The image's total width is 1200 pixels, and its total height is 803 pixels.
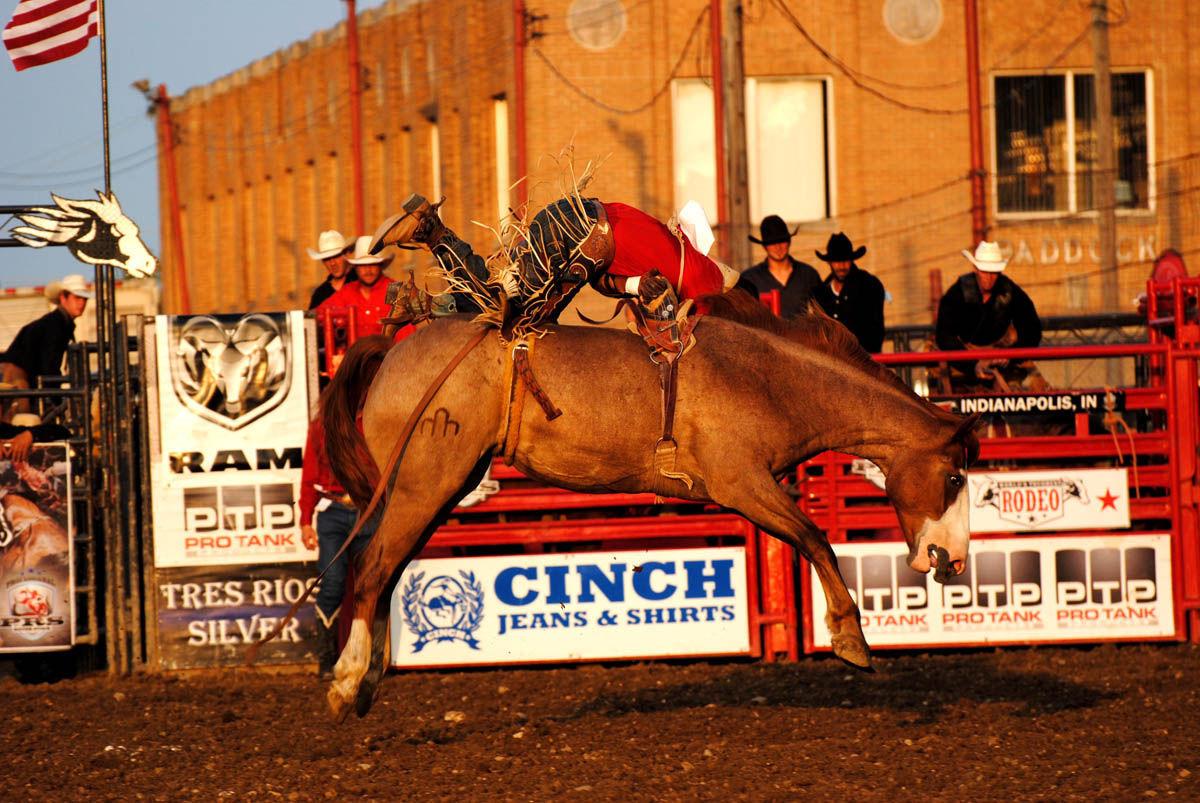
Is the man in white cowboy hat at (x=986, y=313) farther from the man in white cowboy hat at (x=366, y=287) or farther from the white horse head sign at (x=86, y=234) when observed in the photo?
the white horse head sign at (x=86, y=234)

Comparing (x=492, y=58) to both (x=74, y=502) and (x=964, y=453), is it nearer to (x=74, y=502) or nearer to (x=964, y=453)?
(x=74, y=502)

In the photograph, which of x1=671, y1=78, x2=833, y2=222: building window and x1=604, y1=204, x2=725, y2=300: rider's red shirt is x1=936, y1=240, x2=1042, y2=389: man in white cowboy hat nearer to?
x1=604, y1=204, x2=725, y2=300: rider's red shirt

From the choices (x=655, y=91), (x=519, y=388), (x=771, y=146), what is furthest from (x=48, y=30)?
(x=771, y=146)

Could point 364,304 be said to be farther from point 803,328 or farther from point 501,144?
point 501,144

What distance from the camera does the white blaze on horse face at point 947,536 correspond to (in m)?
7.46

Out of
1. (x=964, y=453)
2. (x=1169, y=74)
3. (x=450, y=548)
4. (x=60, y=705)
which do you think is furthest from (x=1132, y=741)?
(x=1169, y=74)

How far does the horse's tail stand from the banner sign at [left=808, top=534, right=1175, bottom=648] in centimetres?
365

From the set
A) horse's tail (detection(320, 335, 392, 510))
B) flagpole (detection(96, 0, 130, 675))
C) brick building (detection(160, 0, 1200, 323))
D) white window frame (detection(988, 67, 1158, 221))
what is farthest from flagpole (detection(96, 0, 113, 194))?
white window frame (detection(988, 67, 1158, 221))

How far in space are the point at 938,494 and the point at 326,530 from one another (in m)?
3.92

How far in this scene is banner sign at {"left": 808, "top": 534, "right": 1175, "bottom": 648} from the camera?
1023 cm

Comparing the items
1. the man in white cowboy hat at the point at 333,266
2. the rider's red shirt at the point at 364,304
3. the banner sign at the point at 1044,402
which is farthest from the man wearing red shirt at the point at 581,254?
the man in white cowboy hat at the point at 333,266

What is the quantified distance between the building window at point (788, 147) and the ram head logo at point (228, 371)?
12.8 metres

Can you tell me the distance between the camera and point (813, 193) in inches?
883

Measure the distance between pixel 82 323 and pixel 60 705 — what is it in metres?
20.4
